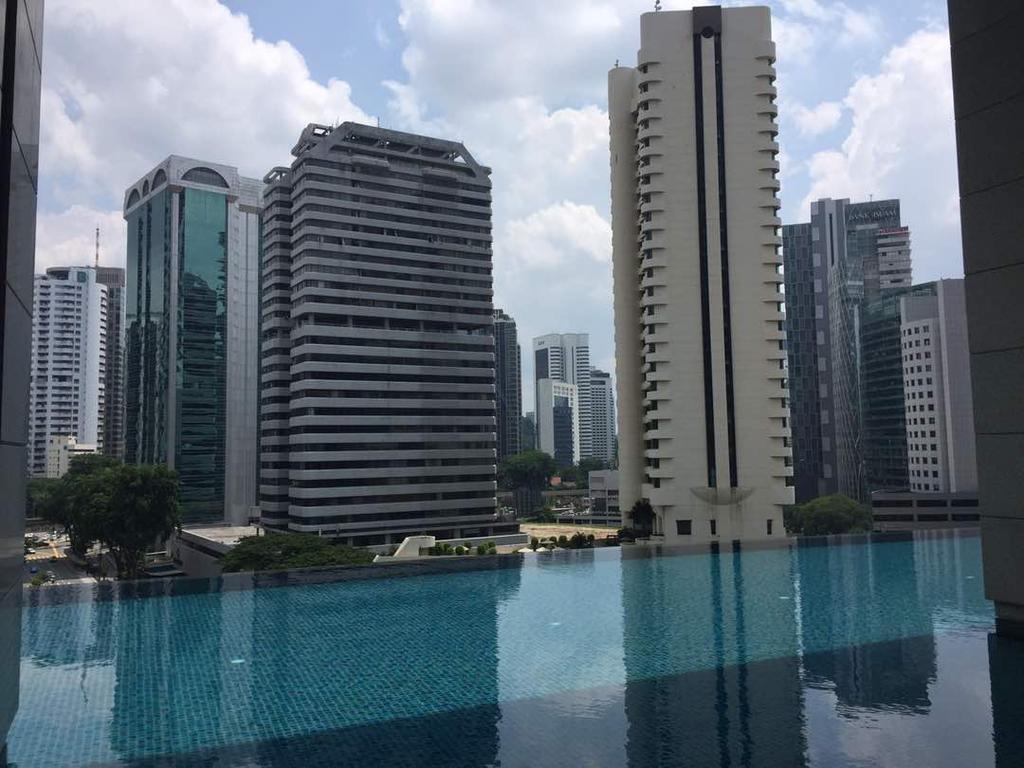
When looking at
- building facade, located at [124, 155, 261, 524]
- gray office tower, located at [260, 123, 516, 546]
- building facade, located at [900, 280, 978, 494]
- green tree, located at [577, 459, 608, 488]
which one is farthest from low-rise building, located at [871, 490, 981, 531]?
building facade, located at [124, 155, 261, 524]

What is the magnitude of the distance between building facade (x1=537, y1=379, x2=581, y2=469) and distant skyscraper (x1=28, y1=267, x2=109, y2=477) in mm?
85684

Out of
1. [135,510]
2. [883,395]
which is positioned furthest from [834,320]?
[135,510]

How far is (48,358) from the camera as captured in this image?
114062 millimetres

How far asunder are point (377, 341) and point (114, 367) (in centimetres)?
7706

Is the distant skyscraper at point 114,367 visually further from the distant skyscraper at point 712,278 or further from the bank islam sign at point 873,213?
the bank islam sign at point 873,213

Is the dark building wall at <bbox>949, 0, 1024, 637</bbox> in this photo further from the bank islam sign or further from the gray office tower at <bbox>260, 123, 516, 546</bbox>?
the bank islam sign

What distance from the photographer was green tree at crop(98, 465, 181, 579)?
41.8m

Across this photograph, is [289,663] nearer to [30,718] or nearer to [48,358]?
[30,718]

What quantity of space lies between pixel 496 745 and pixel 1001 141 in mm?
10796

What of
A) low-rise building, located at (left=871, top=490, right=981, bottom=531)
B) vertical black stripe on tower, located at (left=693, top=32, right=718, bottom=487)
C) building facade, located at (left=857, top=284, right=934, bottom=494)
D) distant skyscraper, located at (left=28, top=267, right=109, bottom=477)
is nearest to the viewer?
vertical black stripe on tower, located at (left=693, top=32, right=718, bottom=487)

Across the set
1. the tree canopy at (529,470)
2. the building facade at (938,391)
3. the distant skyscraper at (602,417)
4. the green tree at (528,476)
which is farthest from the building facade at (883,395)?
the distant skyscraper at (602,417)

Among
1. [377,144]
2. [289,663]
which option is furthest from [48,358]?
[289,663]

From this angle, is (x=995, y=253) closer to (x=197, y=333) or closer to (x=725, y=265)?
(x=725, y=265)

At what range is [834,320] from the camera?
91812 mm
